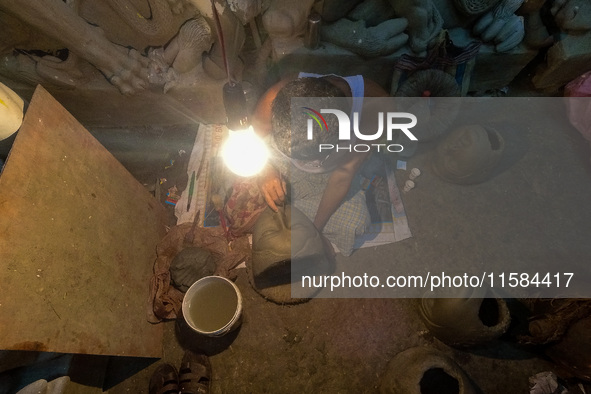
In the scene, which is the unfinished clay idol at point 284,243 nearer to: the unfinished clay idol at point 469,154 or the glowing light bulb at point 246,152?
the glowing light bulb at point 246,152

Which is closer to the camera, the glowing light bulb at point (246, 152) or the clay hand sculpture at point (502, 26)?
the glowing light bulb at point (246, 152)

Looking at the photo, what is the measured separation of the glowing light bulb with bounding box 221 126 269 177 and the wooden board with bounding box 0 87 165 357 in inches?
43.6

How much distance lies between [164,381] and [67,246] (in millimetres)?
1714

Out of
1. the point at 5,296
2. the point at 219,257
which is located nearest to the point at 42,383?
the point at 5,296

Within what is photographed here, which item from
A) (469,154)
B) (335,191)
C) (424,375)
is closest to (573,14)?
(469,154)

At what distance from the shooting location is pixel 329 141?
101 inches

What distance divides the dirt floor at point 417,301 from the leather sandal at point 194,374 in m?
0.12

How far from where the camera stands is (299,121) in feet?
8.18

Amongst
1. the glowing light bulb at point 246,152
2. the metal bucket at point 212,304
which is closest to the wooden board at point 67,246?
the metal bucket at point 212,304

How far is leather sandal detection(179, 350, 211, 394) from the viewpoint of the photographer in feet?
10.1

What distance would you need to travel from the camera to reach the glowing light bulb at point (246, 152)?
8.80 feet

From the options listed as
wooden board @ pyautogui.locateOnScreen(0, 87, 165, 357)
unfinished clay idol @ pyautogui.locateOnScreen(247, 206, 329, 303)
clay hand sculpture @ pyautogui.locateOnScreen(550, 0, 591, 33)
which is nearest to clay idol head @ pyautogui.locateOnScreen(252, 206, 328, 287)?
unfinished clay idol @ pyautogui.locateOnScreen(247, 206, 329, 303)

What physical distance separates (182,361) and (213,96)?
299 centimetres

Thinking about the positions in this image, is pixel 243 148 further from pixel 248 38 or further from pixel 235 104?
pixel 248 38
